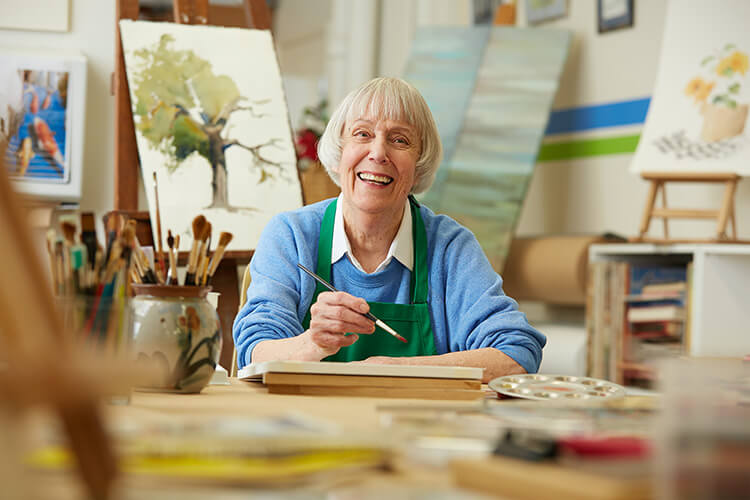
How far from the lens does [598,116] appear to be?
4371 mm

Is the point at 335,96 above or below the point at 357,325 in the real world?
above

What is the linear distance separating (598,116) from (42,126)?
8.71ft

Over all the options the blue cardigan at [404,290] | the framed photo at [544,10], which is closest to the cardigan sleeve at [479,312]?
the blue cardigan at [404,290]

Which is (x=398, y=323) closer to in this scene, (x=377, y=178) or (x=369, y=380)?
(x=377, y=178)

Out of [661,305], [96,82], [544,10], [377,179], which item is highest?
[544,10]

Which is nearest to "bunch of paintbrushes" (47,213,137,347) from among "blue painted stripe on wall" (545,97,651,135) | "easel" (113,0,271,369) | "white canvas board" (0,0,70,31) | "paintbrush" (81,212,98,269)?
"paintbrush" (81,212,98,269)

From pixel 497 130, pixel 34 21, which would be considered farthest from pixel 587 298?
pixel 34 21

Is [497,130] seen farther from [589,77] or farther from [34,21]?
[34,21]

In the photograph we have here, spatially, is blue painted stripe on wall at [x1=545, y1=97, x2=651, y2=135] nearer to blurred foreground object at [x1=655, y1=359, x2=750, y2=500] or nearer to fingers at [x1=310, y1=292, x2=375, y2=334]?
fingers at [x1=310, y1=292, x2=375, y2=334]

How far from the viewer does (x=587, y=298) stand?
3.76 meters

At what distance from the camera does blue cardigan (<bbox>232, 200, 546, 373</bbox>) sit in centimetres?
159

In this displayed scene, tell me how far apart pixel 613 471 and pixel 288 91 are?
273 inches

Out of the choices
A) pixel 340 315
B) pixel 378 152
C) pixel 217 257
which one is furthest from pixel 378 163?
pixel 217 257

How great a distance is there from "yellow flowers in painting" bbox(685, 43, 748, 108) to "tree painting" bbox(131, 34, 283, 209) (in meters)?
1.82
